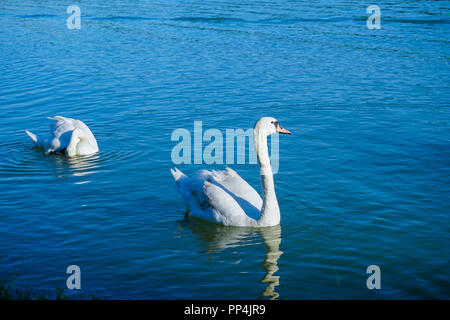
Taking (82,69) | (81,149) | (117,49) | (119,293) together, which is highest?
(117,49)

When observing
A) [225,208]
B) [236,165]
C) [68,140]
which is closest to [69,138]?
[68,140]

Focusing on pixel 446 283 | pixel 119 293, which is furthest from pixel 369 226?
pixel 119 293

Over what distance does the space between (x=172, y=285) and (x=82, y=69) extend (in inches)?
633

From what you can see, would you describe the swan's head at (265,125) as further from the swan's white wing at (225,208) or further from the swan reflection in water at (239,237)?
the swan reflection in water at (239,237)

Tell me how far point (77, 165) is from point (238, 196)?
16.4 feet

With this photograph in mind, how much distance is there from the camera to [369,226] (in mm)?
10586

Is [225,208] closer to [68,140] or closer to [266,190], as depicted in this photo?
[266,190]

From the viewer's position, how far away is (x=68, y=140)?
1480 centimetres

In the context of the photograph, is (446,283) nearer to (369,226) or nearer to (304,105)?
(369,226)

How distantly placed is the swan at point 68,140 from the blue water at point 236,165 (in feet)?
0.86

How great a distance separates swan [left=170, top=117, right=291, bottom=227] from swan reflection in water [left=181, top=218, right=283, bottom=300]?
11 cm

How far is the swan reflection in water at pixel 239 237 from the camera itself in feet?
31.6

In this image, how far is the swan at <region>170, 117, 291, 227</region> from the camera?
410 inches

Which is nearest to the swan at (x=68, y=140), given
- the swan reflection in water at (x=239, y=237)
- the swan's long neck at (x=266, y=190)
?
the swan reflection in water at (x=239, y=237)
